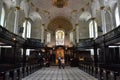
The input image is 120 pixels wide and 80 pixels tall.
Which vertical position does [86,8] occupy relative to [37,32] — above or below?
above

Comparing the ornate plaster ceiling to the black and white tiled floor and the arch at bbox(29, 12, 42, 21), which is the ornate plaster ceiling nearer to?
the arch at bbox(29, 12, 42, 21)

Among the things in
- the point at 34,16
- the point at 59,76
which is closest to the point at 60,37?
the point at 34,16

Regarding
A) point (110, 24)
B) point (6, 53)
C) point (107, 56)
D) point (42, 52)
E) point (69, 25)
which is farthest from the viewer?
point (69, 25)

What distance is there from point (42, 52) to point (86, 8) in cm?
1173

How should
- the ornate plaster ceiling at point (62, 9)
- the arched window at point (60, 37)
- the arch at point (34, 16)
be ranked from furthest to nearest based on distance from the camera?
the arched window at point (60, 37), the arch at point (34, 16), the ornate plaster ceiling at point (62, 9)

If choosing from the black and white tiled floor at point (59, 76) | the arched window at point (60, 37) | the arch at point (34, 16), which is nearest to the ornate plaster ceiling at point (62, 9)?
the arch at point (34, 16)

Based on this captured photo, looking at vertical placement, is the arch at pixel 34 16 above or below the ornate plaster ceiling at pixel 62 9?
below

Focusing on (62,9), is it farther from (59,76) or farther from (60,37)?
(59,76)

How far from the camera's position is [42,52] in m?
24.8

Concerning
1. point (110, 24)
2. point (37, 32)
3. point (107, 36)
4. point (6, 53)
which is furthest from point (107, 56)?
point (37, 32)

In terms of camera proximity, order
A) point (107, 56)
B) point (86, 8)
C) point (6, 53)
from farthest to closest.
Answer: point (86, 8), point (6, 53), point (107, 56)

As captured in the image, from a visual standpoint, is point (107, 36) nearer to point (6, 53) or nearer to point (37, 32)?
point (6, 53)

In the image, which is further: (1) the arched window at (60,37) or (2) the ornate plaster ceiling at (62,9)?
(1) the arched window at (60,37)

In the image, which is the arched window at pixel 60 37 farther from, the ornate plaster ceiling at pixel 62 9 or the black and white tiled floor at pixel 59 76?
the black and white tiled floor at pixel 59 76
